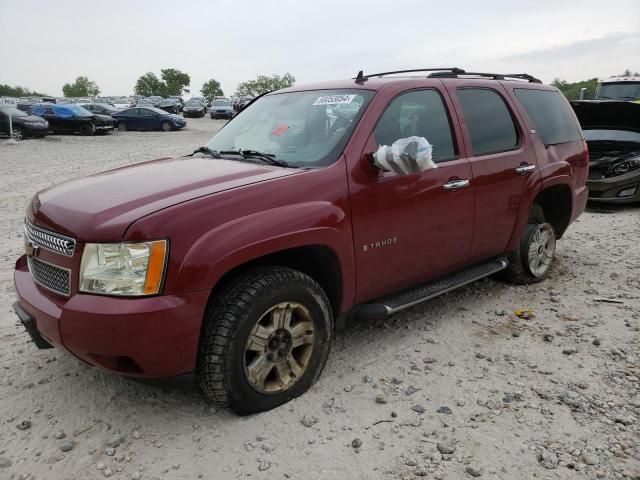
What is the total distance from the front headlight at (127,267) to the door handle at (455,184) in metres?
2.02

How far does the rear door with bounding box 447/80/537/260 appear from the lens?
4.00m

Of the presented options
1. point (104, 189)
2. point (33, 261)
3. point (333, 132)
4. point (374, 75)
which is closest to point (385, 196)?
point (333, 132)

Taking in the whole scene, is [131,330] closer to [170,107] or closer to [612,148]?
[612,148]

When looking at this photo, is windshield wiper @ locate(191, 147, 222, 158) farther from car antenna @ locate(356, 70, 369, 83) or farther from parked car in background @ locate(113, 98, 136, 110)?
parked car in background @ locate(113, 98, 136, 110)

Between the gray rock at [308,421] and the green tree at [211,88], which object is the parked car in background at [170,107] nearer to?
the gray rock at [308,421]

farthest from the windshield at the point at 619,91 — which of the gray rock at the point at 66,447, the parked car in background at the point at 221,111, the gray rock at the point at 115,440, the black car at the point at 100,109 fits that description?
the parked car in background at the point at 221,111

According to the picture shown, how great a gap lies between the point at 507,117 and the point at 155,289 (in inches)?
128

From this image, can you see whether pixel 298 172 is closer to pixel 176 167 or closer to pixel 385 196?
pixel 385 196

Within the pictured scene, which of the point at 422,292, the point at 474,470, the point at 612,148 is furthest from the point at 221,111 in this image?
the point at 474,470

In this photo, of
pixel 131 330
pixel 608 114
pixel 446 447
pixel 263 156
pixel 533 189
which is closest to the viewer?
pixel 131 330

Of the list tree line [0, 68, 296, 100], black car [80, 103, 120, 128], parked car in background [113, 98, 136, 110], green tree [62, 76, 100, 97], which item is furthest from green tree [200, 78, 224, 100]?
black car [80, 103, 120, 128]

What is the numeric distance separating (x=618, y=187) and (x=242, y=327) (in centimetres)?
746

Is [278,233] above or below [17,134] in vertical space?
above

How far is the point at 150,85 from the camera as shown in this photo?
354 ft
